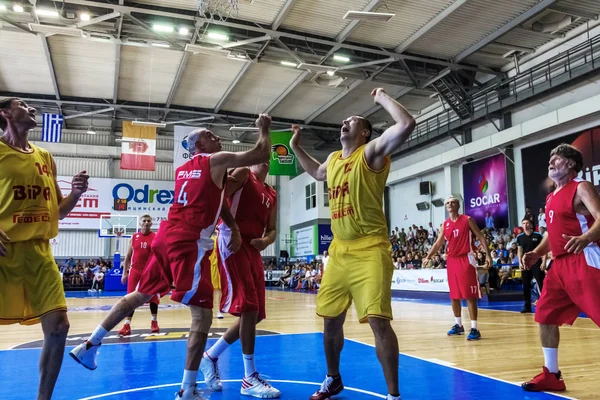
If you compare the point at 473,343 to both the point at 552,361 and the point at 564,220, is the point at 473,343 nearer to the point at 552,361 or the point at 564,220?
the point at 552,361

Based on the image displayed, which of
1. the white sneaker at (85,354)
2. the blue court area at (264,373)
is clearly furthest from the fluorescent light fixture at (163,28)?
the white sneaker at (85,354)

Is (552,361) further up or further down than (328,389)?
further up

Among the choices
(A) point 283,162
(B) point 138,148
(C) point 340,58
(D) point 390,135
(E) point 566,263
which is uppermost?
(C) point 340,58

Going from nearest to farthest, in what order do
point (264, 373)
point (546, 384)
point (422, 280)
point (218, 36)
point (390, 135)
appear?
1. point (390, 135)
2. point (546, 384)
3. point (264, 373)
4. point (422, 280)
5. point (218, 36)

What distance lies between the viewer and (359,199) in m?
3.50

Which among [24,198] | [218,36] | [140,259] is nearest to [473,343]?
[140,259]

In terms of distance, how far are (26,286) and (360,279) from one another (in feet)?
6.95

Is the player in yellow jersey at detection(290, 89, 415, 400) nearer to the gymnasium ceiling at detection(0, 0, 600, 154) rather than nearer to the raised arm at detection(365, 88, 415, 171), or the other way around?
the raised arm at detection(365, 88, 415, 171)

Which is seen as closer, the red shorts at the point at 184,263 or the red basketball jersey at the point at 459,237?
the red shorts at the point at 184,263

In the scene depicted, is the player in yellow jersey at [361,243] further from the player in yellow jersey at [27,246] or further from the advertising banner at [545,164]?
the advertising banner at [545,164]

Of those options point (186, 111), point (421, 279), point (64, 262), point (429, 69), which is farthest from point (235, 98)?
point (64, 262)

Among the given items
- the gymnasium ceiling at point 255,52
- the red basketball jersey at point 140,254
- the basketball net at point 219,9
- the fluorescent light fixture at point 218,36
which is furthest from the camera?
the fluorescent light fixture at point 218,36

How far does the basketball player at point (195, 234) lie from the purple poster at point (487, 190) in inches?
644

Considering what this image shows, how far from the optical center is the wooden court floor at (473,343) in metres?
4.52
